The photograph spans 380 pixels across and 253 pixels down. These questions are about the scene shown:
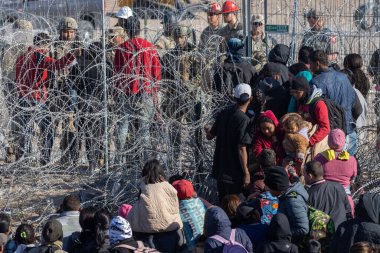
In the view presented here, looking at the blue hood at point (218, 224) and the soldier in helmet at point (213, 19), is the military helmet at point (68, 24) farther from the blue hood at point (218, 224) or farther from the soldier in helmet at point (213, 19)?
the blue hood at point (218, 224)

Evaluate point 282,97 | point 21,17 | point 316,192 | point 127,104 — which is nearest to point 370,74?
point 282,97

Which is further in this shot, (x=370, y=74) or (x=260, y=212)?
(x=370, y=74)

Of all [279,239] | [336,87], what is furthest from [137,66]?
[279,239]

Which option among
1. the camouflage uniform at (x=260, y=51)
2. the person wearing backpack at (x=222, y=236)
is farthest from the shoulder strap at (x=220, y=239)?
the camouflage uniform at (x=260, y=51)

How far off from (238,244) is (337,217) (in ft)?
3.89

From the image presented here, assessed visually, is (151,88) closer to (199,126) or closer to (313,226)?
(199,126)

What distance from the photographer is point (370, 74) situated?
11531mm

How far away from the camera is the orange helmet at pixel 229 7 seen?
12.6m

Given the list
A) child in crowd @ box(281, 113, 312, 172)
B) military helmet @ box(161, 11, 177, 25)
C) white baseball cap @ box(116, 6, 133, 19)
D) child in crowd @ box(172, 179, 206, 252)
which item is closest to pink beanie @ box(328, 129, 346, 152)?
child in crowd @ box(281, 113, 312, 172)

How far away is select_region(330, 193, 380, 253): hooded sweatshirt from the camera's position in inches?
264

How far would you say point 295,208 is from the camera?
7.51 m

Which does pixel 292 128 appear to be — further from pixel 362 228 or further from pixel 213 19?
pixel 213 19

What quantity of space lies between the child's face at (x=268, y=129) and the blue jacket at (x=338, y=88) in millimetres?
882

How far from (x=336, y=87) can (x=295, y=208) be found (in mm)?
2603
